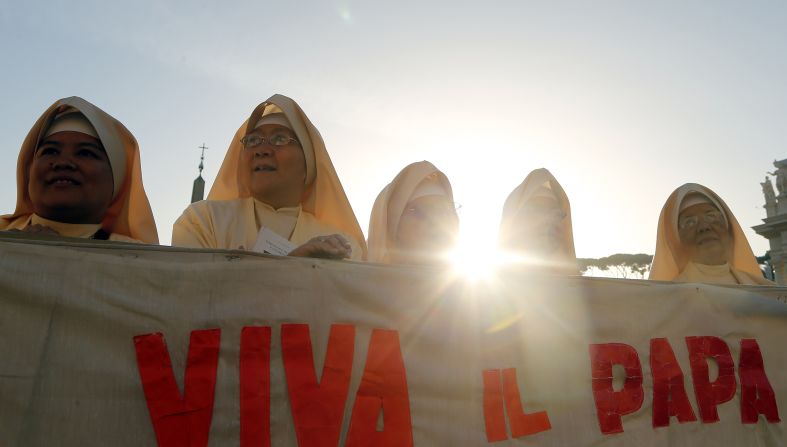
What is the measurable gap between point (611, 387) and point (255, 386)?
1529 mm

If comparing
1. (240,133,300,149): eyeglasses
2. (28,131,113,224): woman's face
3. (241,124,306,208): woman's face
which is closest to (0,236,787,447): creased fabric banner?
(28,131,113,224): woman's face

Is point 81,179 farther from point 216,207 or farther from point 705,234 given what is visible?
point 705,234

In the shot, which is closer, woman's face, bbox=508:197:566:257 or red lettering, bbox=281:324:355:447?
red lettering, bbox=281:324:355:447

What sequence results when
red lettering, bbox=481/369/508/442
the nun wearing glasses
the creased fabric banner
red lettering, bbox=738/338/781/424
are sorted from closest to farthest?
the creased fabric banner < red lettering, bbox=481/369/508/442 < red lettering, bbox=738/338/781/424 < the nun wearing glasses

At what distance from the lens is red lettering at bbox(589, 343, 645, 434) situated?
238 cm

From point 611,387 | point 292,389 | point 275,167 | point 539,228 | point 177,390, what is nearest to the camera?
point 177,390

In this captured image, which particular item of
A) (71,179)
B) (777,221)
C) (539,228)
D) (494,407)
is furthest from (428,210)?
(777,221)

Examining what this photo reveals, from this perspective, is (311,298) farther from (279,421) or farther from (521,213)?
(521,213)

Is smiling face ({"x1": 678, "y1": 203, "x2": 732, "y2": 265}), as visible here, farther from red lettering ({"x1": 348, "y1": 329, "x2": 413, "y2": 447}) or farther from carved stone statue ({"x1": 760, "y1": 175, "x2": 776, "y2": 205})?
carved stone statue ({"x1": 760, "y1": 175, "x2": 776, "y2": 205})

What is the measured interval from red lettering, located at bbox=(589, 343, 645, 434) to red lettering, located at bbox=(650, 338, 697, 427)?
84 millimetres

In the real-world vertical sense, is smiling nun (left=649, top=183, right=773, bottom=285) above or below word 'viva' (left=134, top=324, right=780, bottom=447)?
above

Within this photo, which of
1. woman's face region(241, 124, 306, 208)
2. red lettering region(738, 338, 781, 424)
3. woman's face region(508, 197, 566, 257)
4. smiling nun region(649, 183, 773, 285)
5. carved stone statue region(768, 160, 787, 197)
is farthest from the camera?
carved stone statue region(768, 160, 787, 197)

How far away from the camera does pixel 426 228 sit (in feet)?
10.6

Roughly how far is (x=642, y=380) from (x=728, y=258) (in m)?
2.03
